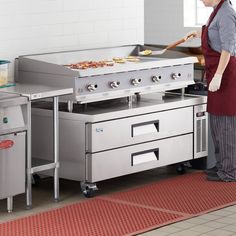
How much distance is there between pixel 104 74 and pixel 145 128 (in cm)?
58

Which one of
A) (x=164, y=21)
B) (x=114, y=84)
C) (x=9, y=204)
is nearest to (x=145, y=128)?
(x=114, y=84)

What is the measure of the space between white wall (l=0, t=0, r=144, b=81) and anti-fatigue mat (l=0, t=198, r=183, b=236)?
4.28ft

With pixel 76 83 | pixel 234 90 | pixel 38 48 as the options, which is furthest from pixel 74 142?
pixel 234 90

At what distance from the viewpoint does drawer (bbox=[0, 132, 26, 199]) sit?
5898mm

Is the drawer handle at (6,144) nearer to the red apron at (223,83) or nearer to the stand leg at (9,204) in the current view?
the stand leg at (9,204)

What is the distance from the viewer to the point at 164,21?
11.1 metres

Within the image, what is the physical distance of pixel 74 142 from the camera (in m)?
6.50

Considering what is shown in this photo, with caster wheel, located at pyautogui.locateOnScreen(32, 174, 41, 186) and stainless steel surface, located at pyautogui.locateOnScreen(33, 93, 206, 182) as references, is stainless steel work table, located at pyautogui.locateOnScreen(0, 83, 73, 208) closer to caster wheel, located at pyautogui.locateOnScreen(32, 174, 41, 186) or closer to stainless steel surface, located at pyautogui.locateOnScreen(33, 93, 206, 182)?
stainless steel surface, located at pyautogui.locateOnScreen(33, 93, 206, 182)

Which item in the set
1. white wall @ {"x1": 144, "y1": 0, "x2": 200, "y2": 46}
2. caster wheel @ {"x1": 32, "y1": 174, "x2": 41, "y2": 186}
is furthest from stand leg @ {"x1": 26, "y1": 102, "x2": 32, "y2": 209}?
white wall @ {"x1": 144, "y1": 0, "x2": 200, "y2": 46}

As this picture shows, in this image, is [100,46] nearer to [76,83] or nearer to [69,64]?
[69,64]

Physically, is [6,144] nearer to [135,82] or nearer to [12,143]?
[12,143]

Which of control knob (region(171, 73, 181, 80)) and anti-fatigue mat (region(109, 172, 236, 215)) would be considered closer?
anti-fatigue mat (region(109, 172, 236, 215))

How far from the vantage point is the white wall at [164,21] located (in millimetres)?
10898

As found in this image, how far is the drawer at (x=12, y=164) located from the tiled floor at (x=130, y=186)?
194 mm
